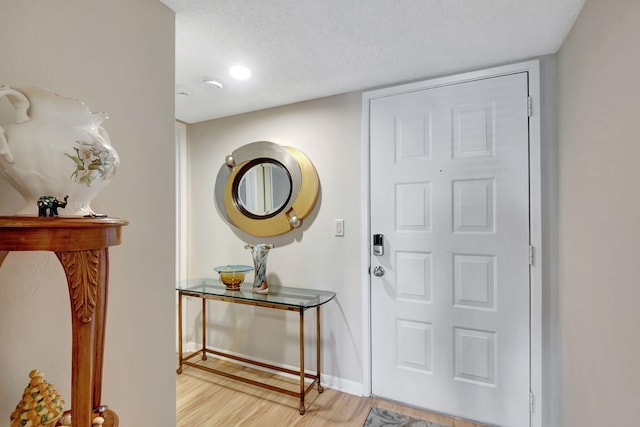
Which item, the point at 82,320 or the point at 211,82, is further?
the point at 211,82

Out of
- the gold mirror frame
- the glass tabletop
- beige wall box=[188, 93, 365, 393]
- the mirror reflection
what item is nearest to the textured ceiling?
beige wall box=[188, 93, 365, 393]

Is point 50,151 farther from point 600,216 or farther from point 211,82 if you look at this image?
point 600,216

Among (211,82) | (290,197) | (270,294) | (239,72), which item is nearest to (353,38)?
(239,72)

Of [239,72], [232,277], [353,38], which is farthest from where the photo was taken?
[232,277]

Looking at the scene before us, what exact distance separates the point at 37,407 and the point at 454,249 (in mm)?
1904

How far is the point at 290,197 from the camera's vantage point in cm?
235

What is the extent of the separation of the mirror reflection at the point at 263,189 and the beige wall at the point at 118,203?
1103 millimetres

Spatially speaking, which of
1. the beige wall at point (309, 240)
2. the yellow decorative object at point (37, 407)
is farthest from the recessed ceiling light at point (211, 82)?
the yellow decorative object at point (37, 407)

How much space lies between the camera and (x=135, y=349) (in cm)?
120

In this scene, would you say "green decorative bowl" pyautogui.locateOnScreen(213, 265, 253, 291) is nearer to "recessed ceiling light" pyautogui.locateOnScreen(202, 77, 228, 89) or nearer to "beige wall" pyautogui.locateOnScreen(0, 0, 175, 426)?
"beige wall" pyautogui.locateOnScreen(0, 0, 175, 426)

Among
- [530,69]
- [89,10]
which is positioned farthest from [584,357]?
[89,10]

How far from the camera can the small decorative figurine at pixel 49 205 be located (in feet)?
2.36

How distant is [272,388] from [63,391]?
4.49ft

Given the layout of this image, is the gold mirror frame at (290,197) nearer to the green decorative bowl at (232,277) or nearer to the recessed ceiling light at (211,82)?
the green decorative bowl at (232,277)
